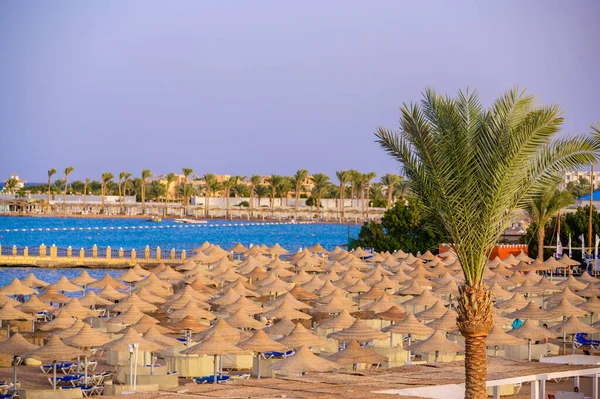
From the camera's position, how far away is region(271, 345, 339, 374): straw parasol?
62.8 feet

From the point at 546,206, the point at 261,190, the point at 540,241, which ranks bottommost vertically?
the point at 540,241

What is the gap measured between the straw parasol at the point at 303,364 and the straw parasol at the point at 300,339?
6.05ft

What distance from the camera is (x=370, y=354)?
20.9 meters

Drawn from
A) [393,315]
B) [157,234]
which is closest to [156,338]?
[393,315]

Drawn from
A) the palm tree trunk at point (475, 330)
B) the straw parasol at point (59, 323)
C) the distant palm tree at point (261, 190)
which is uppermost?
the distant palm tree at point (261, 190)

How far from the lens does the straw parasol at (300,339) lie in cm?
2145

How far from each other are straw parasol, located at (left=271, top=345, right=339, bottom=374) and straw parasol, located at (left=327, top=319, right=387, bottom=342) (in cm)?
289

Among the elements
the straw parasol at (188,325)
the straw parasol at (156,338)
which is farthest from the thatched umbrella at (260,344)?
the straw parasol at (188,325)

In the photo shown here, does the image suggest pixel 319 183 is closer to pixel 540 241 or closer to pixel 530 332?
pixel 540 241

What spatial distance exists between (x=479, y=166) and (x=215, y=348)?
8883 mm

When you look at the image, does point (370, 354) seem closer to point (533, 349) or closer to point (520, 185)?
point (533, 349)

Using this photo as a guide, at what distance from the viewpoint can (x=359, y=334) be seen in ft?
73.8

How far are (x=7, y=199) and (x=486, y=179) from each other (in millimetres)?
175964

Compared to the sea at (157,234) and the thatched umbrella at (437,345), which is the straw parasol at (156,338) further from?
the sea at (157,234)
